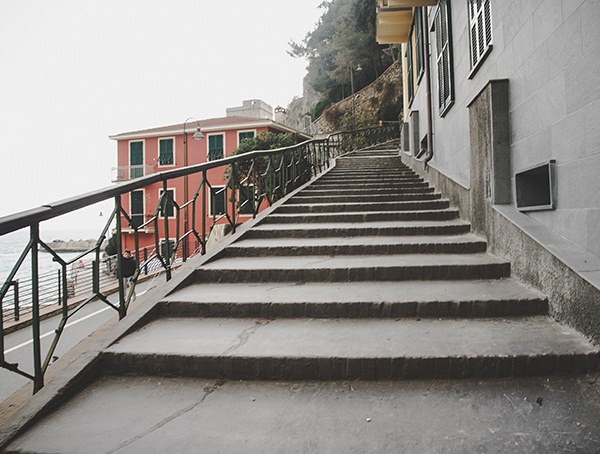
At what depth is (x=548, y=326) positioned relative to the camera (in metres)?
2.74

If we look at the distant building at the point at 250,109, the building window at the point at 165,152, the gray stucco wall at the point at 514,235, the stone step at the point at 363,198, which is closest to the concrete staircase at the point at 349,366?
the gray stucco wall at the point at 514,235

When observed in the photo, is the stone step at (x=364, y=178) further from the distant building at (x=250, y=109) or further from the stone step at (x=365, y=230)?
the distant building at (x=250, y=109)

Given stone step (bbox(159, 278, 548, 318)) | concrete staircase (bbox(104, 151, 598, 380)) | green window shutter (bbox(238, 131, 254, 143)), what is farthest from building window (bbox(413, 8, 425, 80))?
green window shutter (bbox(238, 131, 254, 143))

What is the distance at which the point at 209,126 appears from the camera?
25.2m

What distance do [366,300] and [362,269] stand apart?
65cm

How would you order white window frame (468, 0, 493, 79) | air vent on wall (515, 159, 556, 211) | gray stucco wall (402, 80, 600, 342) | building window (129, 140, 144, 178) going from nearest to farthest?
gray stucco wall (402, 80, 600, 342)
air vent on wall (515, 159, 556, 211)
white window frame (468, 0, 493, 79)
building window (129, 140, 144, 178)

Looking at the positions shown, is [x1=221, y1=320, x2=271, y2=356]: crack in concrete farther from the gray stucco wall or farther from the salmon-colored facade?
the salmon-colored facade

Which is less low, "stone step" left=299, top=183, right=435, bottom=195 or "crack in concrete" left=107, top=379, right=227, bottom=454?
"stone step" left=299, top=183, right=435, bottom=195

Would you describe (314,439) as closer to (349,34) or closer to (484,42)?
(484,42)


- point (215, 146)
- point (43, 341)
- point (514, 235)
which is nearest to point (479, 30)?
point (514, 235)

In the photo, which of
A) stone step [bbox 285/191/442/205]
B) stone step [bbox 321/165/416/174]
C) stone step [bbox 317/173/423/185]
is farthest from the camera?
stone step [bbox 321/165/416/174]

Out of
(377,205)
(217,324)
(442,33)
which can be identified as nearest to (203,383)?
(217,324)

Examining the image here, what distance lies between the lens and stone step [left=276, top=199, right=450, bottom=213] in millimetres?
6176

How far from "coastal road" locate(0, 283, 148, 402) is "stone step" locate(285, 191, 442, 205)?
4131 mm
